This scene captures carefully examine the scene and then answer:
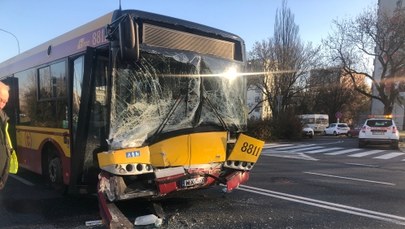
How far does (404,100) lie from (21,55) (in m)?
46.8

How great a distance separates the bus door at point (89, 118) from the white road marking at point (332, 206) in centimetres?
353

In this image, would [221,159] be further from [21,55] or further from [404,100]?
[404,100]

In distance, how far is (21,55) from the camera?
10.1 meters

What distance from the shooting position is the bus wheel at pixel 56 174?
7.55 meters

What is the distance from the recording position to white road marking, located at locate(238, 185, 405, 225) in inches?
263

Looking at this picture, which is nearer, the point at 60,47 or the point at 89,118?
the point at 89,118

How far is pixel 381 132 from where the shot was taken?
2308cm

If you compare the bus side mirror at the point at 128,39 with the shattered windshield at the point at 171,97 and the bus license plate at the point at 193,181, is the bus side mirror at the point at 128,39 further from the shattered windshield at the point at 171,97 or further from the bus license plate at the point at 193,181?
the bus license plate at the point at 193,181

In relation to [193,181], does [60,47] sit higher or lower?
higher

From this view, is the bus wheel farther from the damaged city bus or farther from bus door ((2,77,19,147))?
bus door ((2,77,19,147))

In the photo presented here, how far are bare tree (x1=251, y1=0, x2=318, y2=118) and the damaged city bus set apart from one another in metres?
34.9

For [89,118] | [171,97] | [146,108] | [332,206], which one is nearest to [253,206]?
[332,206]

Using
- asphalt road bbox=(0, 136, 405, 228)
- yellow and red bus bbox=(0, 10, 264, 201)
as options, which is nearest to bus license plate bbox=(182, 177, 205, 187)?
yellow and red bus bbox=(0, 10, 264, 201)

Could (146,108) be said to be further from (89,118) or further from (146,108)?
(89,118)
